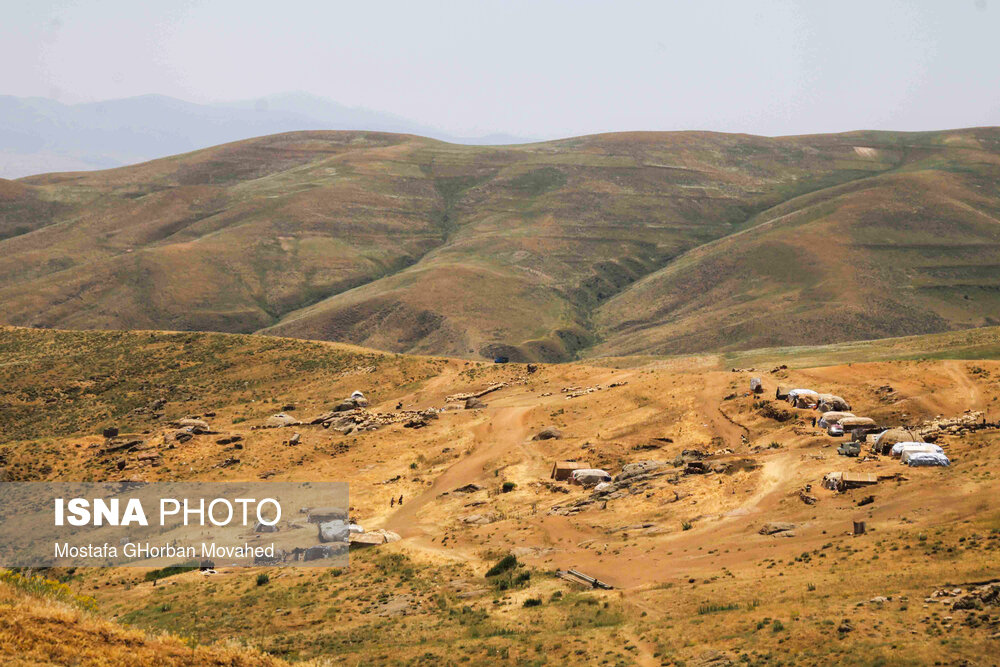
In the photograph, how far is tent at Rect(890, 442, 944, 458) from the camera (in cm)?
3969

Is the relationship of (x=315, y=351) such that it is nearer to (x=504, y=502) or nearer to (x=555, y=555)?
(x=504, y=502)

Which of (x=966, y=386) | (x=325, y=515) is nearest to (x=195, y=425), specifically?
(x=325, y=515)

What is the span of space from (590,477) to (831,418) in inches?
569

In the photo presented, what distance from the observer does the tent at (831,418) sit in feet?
155

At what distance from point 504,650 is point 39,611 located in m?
13.7

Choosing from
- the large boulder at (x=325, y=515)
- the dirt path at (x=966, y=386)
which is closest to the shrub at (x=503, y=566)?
the large boulder at (x=325, y=515)

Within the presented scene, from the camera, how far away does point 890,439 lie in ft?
139

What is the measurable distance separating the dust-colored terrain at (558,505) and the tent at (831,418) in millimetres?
658

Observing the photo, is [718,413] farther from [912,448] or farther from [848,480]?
[848,480]

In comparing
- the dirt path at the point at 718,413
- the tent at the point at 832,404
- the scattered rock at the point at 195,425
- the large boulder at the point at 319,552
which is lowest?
the large boulder at the point at 319,552

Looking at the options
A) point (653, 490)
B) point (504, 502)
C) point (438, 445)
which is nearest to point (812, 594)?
point (653, 490)

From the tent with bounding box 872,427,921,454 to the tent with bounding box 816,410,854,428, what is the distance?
4.31 m

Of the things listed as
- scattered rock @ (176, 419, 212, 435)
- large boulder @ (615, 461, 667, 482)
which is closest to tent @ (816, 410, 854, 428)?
large boulder @ (615, 461, 667, 482)

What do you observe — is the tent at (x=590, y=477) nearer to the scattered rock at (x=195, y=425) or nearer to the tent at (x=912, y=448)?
the tent at (x=912, y=448)
